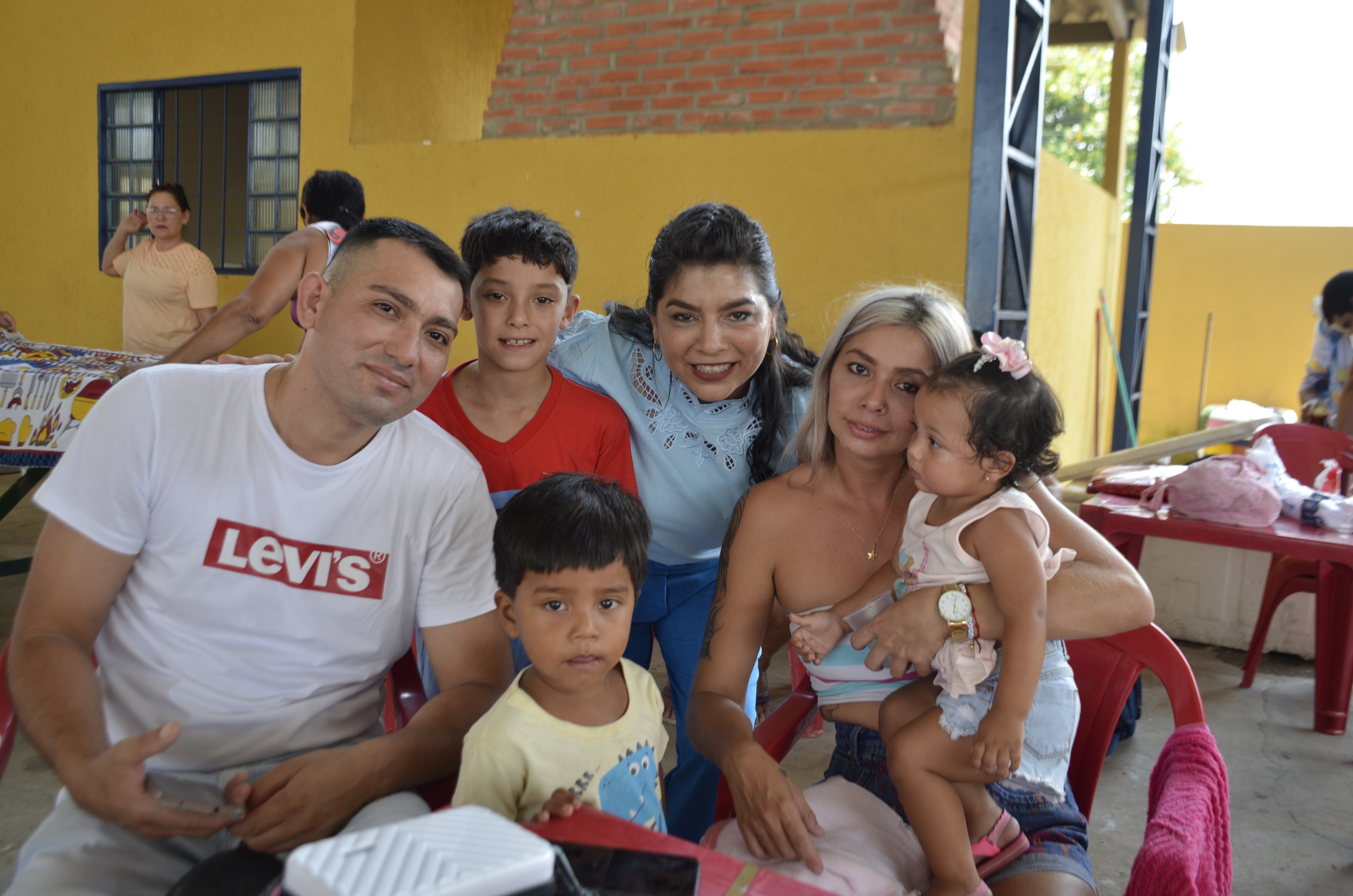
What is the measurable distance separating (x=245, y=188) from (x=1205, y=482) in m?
8.12

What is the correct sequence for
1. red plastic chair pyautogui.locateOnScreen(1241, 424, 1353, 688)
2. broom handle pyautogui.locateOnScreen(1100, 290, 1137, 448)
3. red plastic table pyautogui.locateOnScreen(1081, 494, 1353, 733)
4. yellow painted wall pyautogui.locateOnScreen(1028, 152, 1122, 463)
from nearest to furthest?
red plastic table pyautogui.locateOnScreen(1081, 494, 1353, 733), red plastic chair pyautogui.locateOnScreen(1241, 424, 1353, 688), yellow painted wall pyautogui.locateOnScreen(1028, 152, 1122, 463), broom handle pyautogui.locateOnScreen(1100, 290, 1137, 448)

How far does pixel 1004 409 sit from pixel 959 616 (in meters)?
0.40

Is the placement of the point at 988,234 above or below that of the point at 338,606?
above

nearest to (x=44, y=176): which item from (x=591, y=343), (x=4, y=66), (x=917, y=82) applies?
(x=4, y=66)

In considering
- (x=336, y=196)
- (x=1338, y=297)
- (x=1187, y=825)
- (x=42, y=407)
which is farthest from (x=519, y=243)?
(x=1338, y=297)

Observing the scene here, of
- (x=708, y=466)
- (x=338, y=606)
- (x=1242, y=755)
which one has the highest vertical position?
(x=708, y=466)

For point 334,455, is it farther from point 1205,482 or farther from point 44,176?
point 44,176

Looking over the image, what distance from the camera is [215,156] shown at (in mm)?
8391

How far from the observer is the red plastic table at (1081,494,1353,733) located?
356 cm

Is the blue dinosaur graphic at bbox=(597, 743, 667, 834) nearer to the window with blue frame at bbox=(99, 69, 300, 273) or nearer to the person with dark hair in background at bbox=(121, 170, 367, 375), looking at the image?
the person with dark hair in background at bbox=(121, 170, 367, 375)

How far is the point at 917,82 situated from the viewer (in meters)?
5.55

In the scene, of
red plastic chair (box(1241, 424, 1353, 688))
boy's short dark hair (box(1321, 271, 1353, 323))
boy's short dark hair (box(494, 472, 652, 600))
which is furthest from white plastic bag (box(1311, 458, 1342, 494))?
boy's short dark hair (box(494, 472, 652, 600))

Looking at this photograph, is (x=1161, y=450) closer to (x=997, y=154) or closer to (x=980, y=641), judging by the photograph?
(x=997, y=154)

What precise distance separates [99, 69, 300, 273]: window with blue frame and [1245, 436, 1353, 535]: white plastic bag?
7.39m
